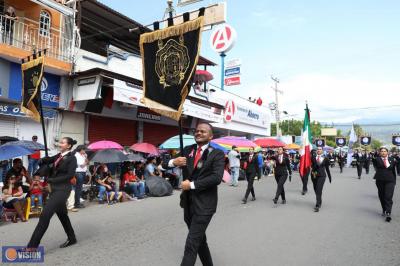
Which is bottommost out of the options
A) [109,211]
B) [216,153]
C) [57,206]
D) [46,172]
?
[109,211]

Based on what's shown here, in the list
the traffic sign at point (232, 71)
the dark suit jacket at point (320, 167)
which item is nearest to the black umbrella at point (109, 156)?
the dark suit jacket at point (320, 167)

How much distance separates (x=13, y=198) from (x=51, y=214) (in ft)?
10.4

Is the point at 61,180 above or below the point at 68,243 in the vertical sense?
above

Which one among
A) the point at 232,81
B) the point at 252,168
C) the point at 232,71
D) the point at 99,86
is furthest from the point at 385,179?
the point at 232,71

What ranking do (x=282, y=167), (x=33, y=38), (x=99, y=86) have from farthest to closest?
(x=99, y=86)
(x=33, y=38)
(x=282, y=167)

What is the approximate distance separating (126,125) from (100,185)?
26.8 feet

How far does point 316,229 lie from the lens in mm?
6766

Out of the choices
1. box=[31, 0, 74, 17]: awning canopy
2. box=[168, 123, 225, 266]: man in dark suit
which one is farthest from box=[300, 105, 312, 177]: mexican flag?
box=[31, 0, 74, 17]: awning canopy

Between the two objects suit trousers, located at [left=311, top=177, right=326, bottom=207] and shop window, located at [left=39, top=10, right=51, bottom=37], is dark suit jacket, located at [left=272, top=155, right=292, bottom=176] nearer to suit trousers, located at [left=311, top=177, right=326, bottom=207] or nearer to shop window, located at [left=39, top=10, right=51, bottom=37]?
suit trousers, located at [left=311, top=177, right=326, bottom=207]

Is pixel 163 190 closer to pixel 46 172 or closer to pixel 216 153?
pixel 46 172

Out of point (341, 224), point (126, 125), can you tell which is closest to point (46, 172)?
point (341, 224)

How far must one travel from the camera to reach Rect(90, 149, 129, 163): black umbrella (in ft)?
33.0

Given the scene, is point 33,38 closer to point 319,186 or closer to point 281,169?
point 281,169

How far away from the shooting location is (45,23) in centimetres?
1409
